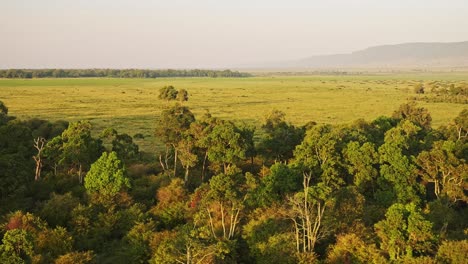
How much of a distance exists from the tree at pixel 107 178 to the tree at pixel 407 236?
17853 mm

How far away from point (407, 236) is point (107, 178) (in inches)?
782

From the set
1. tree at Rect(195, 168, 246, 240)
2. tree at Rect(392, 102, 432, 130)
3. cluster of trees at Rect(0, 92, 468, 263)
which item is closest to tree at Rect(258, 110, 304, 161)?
cluster of trees at Rect(0, 92, 468, 263)

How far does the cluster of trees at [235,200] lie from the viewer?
23.1 metres

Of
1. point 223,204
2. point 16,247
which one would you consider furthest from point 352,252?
point 16,247

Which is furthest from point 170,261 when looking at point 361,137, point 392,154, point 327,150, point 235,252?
point 361,137

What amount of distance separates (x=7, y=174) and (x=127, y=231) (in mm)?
8978

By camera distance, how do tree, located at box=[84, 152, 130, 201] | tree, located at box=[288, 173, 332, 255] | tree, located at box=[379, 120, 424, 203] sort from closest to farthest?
tree, located at box=[288, 173, 332, 255] → tree, located at box=[379, 120, 424, 203] → tree, located at box=[84, 152, 130, 201]

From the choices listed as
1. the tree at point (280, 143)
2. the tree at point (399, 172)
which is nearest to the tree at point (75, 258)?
the tree at point (280, 143)

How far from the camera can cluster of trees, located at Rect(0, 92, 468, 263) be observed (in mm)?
23141

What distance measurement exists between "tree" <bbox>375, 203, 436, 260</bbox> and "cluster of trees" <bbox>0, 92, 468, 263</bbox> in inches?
2.1

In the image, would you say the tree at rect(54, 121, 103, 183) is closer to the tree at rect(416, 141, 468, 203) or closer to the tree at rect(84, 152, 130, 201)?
the tree at rect(84, 152, 130, 201)

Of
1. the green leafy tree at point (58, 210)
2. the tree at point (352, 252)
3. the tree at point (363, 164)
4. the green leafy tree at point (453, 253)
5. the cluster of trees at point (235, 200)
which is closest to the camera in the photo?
the green leafy tree at point (453, 253)

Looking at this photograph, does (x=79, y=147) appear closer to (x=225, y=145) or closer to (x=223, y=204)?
(x=225, y=145)

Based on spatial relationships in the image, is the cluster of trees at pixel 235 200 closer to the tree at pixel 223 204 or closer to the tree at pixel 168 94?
the tree at pixel 223 204
